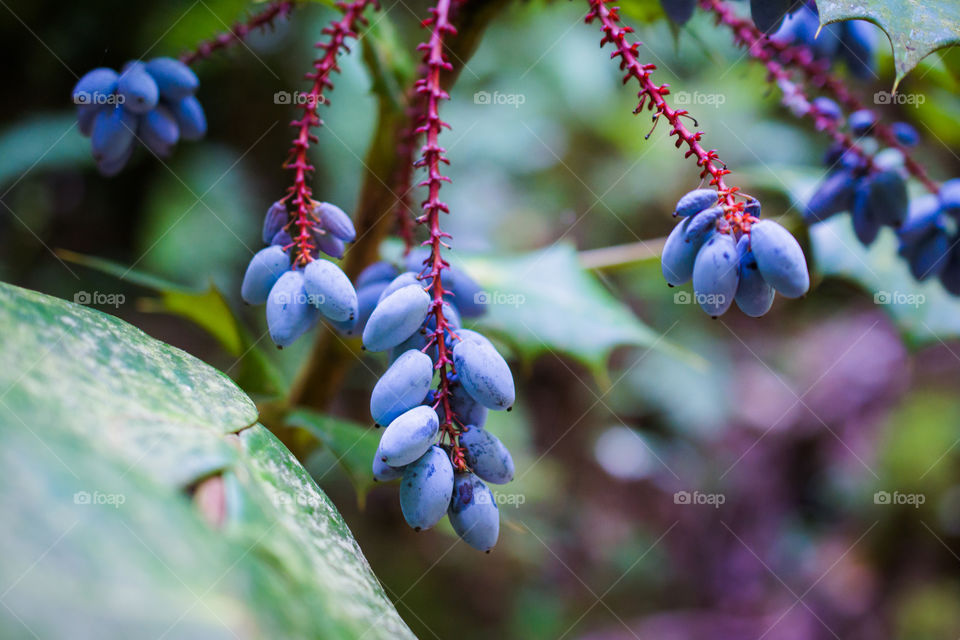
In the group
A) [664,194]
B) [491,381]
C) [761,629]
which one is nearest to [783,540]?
[761,629]

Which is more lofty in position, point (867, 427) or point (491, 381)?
point (491, 381)

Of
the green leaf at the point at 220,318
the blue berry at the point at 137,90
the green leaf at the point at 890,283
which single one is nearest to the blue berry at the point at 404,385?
the green leaf at the point at 220,318

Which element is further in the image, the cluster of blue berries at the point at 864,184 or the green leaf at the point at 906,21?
the cluster of blue berries at the point at 864,184

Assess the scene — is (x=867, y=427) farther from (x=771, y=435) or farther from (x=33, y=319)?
(x=33, y=319)
